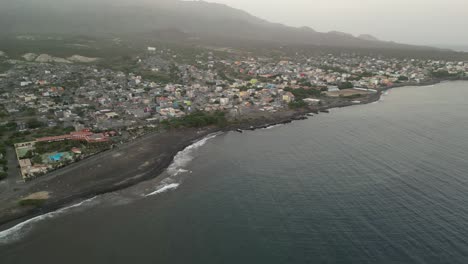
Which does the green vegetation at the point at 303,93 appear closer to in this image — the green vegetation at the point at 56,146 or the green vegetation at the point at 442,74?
the green vegetation at the point at 56,146

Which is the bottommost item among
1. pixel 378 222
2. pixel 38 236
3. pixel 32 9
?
pixel 38 236

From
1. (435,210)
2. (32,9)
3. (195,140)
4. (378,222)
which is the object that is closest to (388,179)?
(435,210)

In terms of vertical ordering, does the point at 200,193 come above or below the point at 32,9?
below

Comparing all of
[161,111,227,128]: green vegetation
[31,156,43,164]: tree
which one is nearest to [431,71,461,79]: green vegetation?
[161,111,227,128]: green vegetation

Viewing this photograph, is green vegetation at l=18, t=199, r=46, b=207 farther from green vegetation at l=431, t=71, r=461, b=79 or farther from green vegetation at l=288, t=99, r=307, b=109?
green vegetation at l=431, t=71, r=461, b=79

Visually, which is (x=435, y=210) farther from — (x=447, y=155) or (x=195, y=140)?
(x=195, y=140)
